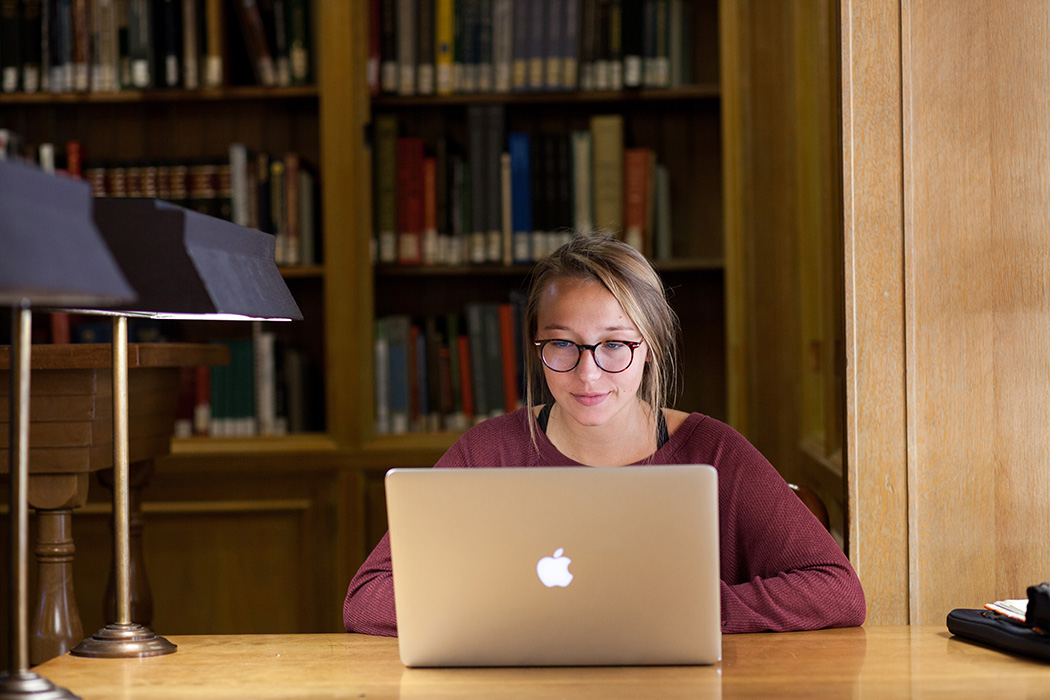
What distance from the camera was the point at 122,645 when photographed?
1.18 meters

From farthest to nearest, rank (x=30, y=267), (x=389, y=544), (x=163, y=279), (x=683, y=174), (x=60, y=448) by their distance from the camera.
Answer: (x=683, y=174), (x=60, y=448), (x=389, y=544), (x=163, y=279), (x=30, y=267)

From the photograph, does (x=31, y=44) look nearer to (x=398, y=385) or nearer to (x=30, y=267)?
(x=398, y=385)

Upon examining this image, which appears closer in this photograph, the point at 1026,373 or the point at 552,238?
the point at 1026,373

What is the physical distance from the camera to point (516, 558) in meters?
1.05

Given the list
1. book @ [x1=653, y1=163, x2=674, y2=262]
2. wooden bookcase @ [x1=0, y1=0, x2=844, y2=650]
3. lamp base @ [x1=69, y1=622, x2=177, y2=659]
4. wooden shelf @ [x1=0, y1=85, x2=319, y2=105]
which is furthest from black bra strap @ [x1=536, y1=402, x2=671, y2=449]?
wooden shelf @ [x1=0, y1=85, x2=319, y2=105]

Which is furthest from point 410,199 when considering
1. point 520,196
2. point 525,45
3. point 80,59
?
point 80,59

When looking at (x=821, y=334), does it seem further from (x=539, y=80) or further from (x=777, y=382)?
(x=539, y=80)

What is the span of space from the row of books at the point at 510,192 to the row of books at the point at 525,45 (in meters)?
0.10

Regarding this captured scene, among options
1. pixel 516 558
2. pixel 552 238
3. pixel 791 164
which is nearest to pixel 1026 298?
pixel 516 558

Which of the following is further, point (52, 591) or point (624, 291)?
point (52, 591)

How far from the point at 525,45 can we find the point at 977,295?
163cm

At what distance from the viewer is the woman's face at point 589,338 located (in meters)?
1.51

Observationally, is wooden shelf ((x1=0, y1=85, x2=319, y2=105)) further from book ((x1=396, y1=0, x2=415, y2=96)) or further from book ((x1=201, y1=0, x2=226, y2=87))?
book ((x1=396, y1=0, x2=415, y2=96))

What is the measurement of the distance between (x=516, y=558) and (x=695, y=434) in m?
0.62
